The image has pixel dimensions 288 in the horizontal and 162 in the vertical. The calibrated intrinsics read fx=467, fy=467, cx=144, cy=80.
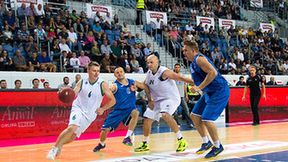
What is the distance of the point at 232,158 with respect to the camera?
331 inches

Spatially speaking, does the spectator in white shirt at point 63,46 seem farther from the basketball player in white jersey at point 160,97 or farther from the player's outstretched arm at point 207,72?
the player's outstretched arm at point 207,72

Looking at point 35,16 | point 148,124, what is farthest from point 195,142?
point 35,16

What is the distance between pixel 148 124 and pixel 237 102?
31.9 feet

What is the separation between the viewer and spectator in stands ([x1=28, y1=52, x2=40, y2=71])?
16172 millimetres

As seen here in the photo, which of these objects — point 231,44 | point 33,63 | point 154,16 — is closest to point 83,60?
point 33,63

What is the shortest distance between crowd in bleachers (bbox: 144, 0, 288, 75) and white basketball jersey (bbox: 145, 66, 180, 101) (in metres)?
13.7

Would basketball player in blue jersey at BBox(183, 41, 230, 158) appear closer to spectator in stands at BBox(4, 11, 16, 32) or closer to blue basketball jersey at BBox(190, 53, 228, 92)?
blue basketball jersey at BBox(190, 53, 228, 92)

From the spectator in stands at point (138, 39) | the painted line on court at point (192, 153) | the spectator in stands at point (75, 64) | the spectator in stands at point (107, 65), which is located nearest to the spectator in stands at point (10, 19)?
the spectator in stands at point (75, 64)

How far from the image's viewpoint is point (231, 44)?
27.5m

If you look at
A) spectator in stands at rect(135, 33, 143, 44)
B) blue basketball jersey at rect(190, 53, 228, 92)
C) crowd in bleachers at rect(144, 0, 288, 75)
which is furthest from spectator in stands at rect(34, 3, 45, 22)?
blue basketball jersey at rect(190, 53, 228, 92)

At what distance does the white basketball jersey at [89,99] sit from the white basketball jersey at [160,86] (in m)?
1.36

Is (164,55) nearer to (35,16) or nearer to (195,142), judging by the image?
(35,16)

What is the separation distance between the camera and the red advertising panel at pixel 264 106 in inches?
739

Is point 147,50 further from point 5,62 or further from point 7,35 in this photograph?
point 5,62
